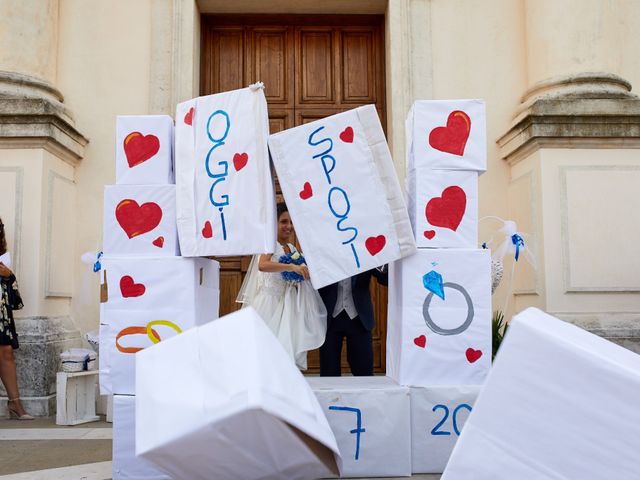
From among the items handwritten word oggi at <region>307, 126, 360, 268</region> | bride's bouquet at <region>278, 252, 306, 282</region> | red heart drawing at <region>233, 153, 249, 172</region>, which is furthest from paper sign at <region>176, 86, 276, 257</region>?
bride's bouquet at <region>278, 252, 306, 282</region>

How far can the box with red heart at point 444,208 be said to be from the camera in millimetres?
3439

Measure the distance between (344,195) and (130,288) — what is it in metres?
1.21

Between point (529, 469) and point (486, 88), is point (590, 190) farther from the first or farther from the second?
point (529, 469)

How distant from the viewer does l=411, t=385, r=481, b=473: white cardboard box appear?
3303mm

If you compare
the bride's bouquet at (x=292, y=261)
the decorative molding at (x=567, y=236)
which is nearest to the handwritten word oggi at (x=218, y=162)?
the bride's bouquet at (x=292, y=261)

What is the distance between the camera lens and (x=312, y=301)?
4.25 metres

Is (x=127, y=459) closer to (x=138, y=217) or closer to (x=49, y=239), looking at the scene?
(x=138, y=217)

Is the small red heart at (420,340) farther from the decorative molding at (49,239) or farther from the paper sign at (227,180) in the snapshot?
the decorative molding at (49,239)

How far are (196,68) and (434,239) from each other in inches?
148

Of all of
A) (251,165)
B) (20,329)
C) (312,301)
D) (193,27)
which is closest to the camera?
(251,165)

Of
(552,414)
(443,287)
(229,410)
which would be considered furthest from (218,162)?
(552,414)

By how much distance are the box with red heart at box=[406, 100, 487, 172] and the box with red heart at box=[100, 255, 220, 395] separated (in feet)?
4.53

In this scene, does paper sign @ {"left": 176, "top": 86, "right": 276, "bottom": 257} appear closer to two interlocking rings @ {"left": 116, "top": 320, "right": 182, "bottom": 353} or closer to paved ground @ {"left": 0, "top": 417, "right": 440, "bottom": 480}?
two interlocking rings @ {"left": 116, "top": 320, "right": 182, "bottom": 353}

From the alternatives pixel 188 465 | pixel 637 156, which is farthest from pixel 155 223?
pixel 637 156
